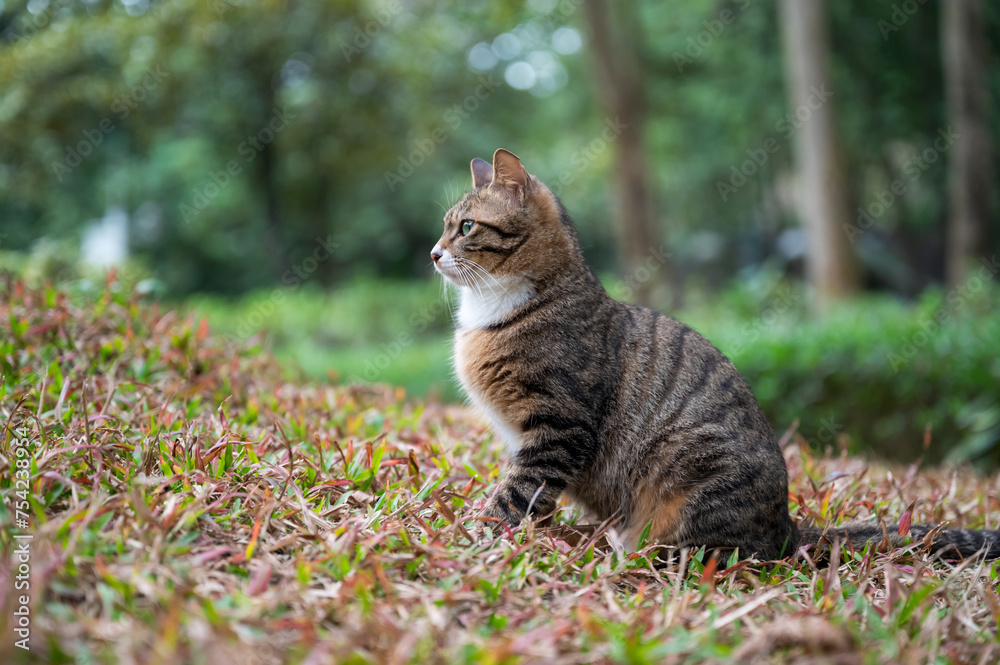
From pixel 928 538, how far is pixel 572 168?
14870 millimetres

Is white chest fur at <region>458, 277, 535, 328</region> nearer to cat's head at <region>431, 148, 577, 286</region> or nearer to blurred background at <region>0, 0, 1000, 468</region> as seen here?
cat's head at <region>431, 148, 577, 286</region>

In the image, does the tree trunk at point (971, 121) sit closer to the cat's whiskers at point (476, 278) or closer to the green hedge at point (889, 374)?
the green hedge at point (889, 374)

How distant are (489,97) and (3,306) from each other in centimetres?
1589

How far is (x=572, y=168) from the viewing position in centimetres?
1666

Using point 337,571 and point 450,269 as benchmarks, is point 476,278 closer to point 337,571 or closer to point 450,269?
point 450,269

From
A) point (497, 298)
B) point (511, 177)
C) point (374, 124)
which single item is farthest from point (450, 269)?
point (374, 124)

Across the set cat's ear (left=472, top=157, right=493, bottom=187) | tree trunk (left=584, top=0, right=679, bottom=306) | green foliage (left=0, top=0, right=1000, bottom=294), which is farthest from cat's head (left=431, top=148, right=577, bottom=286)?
green foliage (left=0, top=0, right=1000, bottom=294)

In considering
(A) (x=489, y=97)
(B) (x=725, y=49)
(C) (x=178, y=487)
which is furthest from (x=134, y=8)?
(C) (x=178, y=487)

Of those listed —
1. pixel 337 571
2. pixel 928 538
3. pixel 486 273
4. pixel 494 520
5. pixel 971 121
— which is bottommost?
pixel 928 538

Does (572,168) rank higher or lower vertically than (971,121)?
lower

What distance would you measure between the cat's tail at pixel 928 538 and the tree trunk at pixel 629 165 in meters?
6.87

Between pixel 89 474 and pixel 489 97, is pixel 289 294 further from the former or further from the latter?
pixel 89 474

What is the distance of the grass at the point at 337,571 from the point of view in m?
1.52

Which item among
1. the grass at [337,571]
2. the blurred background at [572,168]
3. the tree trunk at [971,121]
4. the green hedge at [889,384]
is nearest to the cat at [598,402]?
the grass at [337,571]
